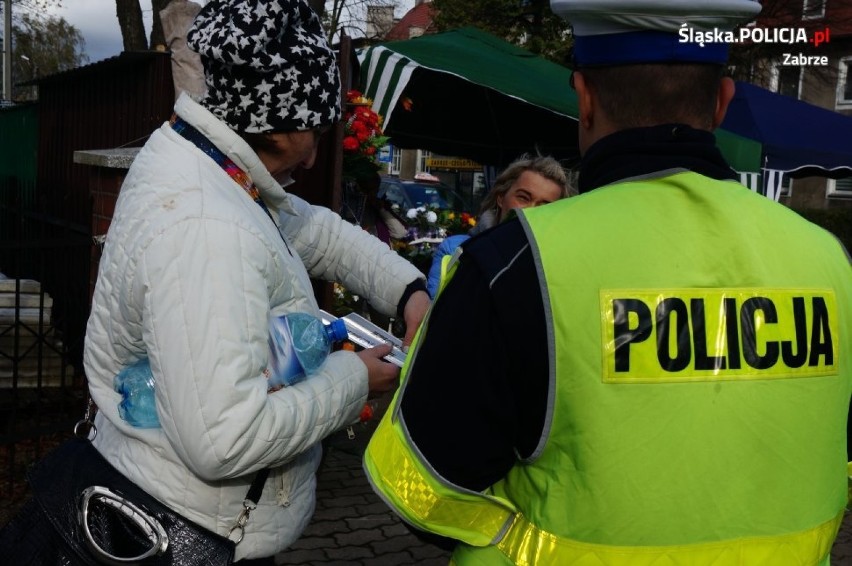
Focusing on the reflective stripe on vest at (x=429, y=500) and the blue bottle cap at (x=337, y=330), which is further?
the blue bottle cap at (x=337, y=330)

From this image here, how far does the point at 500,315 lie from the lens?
124 cm

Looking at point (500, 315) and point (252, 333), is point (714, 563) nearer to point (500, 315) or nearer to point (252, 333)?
point (500, 315)

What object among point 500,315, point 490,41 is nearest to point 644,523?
point 500,315

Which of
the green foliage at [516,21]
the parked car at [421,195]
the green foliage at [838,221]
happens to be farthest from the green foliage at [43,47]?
the green foliage at [838,221]

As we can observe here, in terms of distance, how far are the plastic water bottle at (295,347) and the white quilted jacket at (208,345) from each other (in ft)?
0.10

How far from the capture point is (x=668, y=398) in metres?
1.24

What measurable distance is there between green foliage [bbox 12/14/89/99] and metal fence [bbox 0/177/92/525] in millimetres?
26867

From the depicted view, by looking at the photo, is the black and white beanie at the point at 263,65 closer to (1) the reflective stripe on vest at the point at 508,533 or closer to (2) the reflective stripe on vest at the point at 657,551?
(1) the reflective stripe on vest at the point at 508,533

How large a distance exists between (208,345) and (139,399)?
0.92 feet

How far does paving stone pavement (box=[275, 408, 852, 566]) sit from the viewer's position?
4152 mm

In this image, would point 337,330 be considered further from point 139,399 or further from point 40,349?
point 40,349

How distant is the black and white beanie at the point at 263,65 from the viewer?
5.50 feet

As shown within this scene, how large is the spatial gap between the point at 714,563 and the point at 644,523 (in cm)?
14

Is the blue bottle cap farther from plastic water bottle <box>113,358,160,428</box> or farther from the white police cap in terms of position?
the white police cap
